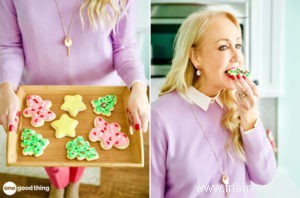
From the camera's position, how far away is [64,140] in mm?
642

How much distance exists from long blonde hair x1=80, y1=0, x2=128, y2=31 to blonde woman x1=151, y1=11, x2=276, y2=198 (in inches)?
4.6

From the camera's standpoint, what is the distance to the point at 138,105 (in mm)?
655

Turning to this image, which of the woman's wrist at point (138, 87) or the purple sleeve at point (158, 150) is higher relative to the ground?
the woman's wrist at point (138, 87)

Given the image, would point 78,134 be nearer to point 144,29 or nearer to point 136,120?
point 136,120

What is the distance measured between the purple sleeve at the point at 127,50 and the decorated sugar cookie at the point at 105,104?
41mm

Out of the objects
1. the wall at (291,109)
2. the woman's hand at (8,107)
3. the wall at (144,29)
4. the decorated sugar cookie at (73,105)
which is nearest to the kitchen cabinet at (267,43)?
the wall at (291,109)

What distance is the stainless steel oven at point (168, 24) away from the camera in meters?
0.69

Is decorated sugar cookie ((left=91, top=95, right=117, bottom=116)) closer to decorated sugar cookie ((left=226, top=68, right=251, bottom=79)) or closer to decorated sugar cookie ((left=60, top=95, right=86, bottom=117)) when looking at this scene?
decorated sugar cookie ((left=60, top=95, right=86, bottom=117))

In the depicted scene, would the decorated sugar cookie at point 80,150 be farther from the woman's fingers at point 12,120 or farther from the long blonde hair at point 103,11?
the long blonde hair at point 103,11

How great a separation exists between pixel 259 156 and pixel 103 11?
1.19ft

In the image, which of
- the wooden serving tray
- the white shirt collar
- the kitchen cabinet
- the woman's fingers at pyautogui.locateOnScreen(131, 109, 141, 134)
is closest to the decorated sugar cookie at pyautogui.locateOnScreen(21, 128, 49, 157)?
the wooden serving tray

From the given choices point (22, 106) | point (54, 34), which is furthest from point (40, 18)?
point (22, 106)

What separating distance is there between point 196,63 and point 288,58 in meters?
0.18

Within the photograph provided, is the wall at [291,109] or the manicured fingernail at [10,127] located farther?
the wall at [291,109]
